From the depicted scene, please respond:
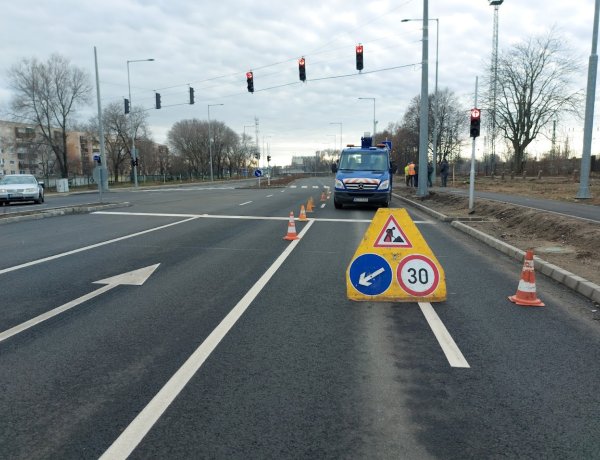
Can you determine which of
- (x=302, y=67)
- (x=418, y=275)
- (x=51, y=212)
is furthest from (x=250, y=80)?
(x=418, y=275)

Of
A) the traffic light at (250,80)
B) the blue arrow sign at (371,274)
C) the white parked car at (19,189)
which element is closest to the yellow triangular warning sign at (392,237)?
the blue arrow sign at (371,274)

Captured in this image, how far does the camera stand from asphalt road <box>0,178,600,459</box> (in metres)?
2.81

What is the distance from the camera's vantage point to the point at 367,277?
18.9 ft

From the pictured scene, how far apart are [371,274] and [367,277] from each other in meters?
0.06

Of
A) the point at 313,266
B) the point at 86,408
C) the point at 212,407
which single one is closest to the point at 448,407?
the point at 212,407

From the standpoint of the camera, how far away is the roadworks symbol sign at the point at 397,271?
5723 millimetres

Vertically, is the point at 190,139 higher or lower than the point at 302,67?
higher

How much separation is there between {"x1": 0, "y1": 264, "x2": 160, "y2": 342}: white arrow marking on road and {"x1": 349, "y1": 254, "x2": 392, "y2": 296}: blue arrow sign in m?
3.06

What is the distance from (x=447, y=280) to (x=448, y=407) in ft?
13.0

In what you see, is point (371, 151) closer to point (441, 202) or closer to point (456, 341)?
point (441, 202)

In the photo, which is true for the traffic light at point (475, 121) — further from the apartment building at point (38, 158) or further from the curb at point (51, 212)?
the apartment building at point (38, 158)

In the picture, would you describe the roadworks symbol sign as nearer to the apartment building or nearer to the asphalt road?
the asphalt road

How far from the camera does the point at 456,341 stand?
4.43 metres

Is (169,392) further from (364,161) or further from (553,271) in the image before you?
(364,161)
